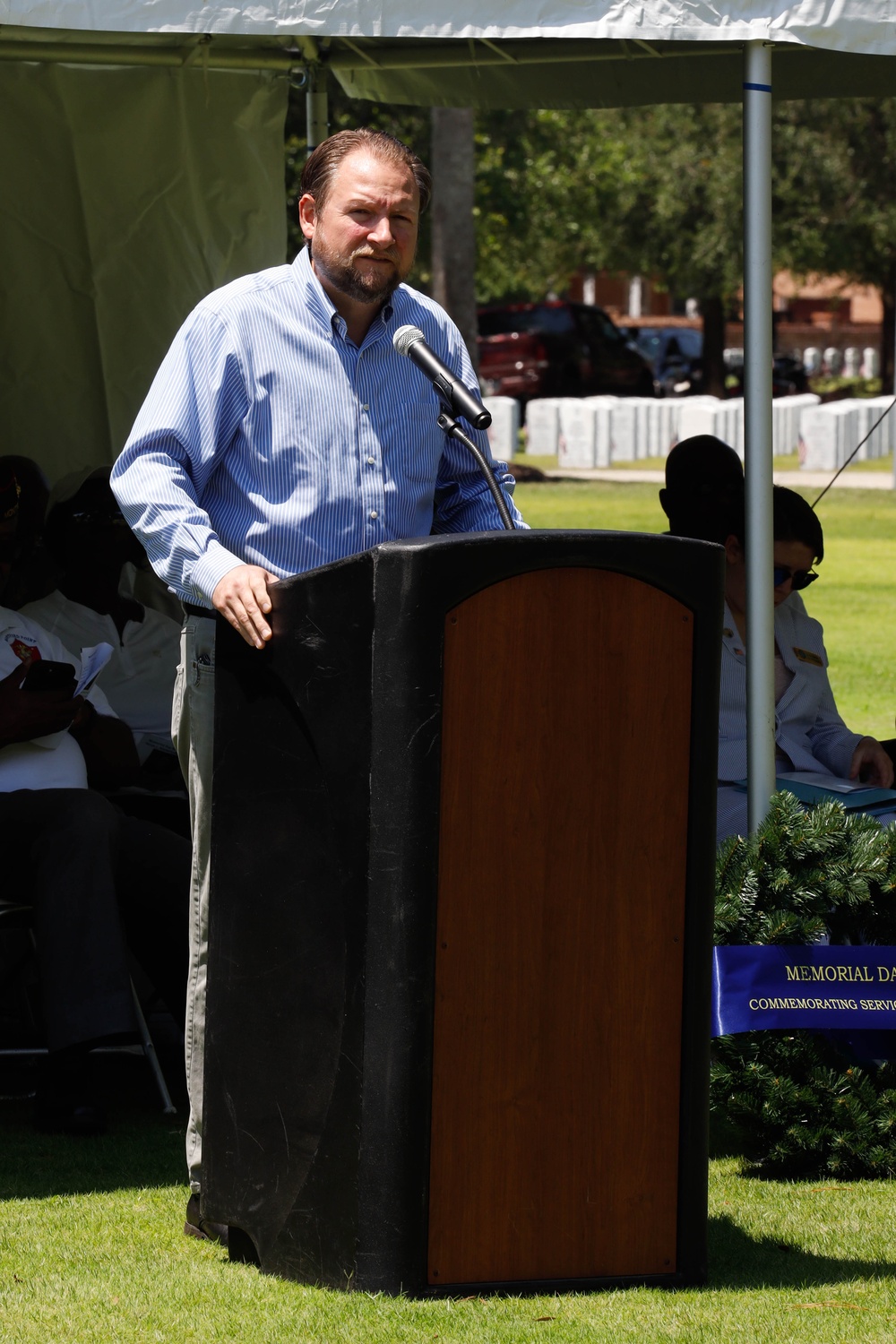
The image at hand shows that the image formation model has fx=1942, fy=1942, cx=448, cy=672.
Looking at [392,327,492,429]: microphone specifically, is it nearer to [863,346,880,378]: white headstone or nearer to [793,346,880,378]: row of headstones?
[793,346,880,378]: row of headstones

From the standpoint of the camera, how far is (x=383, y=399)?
3633 millimetres

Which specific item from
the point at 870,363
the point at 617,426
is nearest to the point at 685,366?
the point at 870,363

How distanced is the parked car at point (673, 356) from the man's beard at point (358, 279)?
38.3 m

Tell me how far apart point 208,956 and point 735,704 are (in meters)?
2.20

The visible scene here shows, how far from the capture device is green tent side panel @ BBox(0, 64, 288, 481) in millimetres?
6781

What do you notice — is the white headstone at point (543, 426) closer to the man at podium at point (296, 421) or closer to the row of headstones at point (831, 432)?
the row of headstones at point (831, 432)

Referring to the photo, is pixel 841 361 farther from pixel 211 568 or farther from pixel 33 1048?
pixel 211 568

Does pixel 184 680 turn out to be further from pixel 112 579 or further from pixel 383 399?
pixel 112 579

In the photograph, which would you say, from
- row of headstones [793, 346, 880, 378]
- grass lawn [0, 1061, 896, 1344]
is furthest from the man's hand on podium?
row of headstones [793, 346, 880, 378]

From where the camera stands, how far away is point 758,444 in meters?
4.29

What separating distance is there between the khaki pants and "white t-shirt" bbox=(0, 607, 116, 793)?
3.96ft

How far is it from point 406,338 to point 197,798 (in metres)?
0.95

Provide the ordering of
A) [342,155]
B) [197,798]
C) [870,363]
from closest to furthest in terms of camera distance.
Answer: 1. [342,155]
2. [197,798]
3. [870,363]

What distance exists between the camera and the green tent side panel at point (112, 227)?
6.78 m
